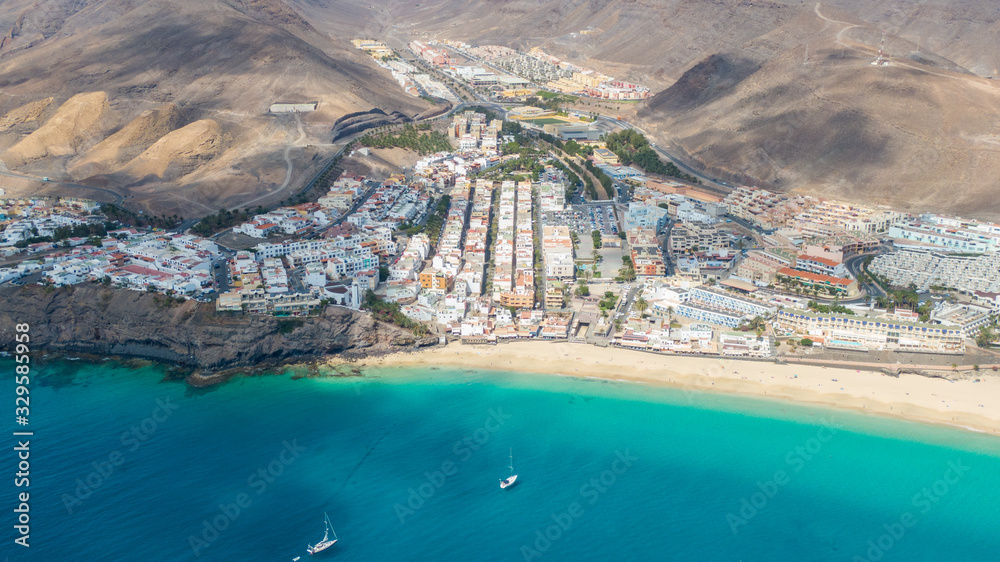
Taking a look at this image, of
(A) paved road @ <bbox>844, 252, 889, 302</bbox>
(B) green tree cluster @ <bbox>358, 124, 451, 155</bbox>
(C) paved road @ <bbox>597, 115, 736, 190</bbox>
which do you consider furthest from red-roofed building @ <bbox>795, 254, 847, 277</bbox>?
(B) green tree cluster @ <bbox>358, 124, 451, 155</bbox>

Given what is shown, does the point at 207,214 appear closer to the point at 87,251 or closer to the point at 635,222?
the point at 87,251

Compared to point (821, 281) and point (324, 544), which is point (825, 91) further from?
point (324, 544)

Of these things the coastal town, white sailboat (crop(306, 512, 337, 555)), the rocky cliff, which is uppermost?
the coastal town

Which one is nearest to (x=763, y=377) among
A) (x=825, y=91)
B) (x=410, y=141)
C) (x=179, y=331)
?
(x=179, y=331)

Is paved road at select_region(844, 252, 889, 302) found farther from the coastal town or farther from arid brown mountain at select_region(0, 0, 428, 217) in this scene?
arid brown mountain at select_region(0, 0, 428, 217)

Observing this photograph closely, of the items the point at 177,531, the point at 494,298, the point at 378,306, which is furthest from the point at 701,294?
the point at 177,531

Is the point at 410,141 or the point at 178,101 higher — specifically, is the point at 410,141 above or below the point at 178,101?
below
